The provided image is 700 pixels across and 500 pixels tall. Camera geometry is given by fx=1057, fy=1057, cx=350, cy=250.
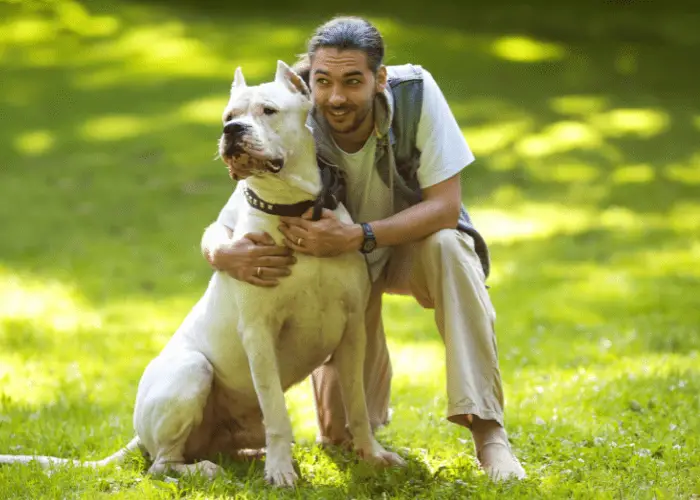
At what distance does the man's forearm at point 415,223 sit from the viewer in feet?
13.8

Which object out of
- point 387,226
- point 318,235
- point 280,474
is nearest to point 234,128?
point 318,235

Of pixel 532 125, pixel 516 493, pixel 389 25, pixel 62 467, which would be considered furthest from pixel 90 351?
pixel 389 25

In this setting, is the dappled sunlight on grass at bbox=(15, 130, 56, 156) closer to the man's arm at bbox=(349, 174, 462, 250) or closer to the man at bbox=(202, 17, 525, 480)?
the man at bbox=(202, 17, 525, 480)

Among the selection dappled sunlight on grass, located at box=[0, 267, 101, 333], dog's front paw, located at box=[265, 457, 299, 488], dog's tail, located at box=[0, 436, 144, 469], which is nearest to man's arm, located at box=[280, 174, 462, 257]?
dog's front paw, located at box=[265, 457, 299, 488]

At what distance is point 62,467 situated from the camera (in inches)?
167

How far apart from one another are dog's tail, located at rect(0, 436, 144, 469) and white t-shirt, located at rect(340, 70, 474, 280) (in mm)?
1247

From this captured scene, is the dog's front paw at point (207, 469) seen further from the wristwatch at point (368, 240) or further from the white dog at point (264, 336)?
the wristwatch at point (368, 240)

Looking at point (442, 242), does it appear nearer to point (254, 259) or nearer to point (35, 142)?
point (254, 259)

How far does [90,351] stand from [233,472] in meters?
2.74

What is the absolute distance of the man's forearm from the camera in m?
4.20

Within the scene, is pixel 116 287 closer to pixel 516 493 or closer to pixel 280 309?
pixel 280 309

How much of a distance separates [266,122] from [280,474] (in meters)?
1.35

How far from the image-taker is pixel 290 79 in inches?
160

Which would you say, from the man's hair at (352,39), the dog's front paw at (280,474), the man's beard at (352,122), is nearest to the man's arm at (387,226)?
the man's beard at (352,122)
